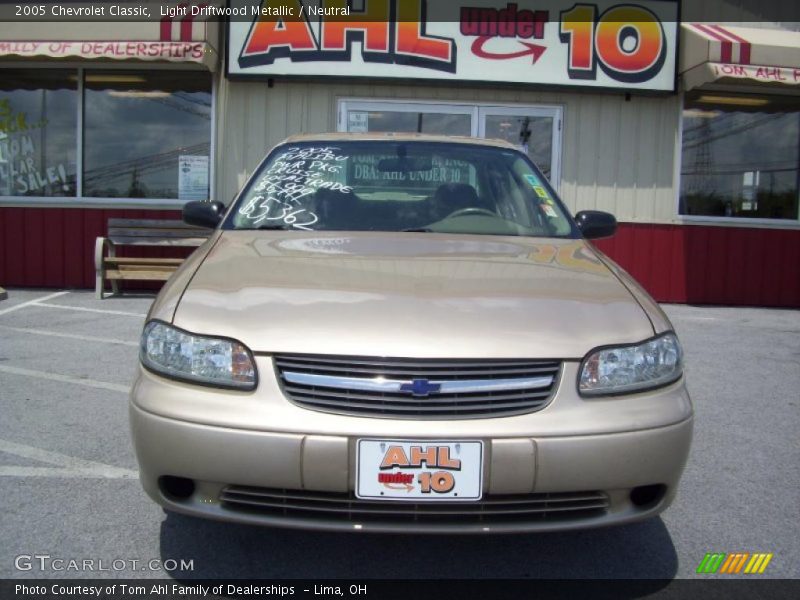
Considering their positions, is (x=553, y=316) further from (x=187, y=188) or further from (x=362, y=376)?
(x=187, y=188)

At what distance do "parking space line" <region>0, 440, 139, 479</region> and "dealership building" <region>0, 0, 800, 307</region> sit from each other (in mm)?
5668

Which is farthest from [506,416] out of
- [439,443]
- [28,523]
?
[28,523]

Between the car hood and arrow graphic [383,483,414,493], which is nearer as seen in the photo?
arrow graphic [383,483,414,493]

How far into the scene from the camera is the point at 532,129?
874 centimetres

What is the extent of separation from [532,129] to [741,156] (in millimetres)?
2760

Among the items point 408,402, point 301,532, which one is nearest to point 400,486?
point 408,402

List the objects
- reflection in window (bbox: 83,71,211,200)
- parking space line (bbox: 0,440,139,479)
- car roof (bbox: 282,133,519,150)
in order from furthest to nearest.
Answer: reflection in window (bbox: 83,71,211,200), car roof (bbox: 282,133,519,150), parking space line (bbox: 0,440,139,479)

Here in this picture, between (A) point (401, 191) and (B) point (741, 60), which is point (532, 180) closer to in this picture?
(A) point (401, 191)

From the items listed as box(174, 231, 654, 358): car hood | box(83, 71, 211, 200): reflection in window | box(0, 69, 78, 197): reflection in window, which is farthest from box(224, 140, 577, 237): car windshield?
box(0, 69, 78, 197): reflection in window

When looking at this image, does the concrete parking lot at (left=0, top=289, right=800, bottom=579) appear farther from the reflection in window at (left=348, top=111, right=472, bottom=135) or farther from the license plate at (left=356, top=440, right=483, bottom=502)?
the reflection in window at (left=348, top=111, right=472, bottom=135)

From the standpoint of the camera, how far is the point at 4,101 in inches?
349

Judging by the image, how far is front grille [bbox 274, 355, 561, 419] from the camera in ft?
6.55

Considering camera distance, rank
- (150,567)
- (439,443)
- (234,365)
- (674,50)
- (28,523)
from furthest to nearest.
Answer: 1. (674,50)
2. (28,523)
3. (150,567)
4. (234,365)
5. (439,443)

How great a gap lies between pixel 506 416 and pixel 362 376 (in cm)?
42
